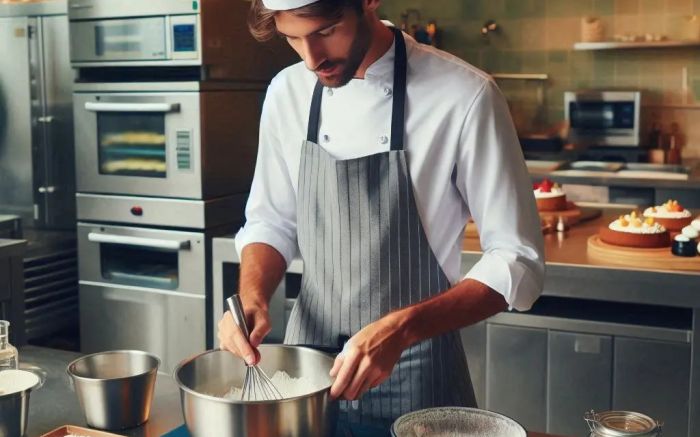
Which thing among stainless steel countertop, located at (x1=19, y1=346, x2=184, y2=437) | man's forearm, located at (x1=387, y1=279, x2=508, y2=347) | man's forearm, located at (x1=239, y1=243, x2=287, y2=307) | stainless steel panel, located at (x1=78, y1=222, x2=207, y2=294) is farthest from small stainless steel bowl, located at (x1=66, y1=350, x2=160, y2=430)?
stainless steel panel, located at (x1=78, y1=222, x2=207, y2=294)

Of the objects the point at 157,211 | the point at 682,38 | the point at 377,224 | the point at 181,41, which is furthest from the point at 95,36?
the point at 682,38

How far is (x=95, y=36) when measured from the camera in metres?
3.88

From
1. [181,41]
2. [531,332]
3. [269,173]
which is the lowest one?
[531,332]

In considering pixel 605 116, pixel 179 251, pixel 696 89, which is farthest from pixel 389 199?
pixel 696 89

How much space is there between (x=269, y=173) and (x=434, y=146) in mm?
413

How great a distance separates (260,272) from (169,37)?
2.08 metres

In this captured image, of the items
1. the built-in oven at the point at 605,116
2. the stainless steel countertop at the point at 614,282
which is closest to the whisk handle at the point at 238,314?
the stainless steel countertop at the point at 614,282

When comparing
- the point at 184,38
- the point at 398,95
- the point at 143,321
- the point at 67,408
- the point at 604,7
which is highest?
the point at 604,7

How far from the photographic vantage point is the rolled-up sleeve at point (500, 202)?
163 centimetres

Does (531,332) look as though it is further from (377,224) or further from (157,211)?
(157,211)

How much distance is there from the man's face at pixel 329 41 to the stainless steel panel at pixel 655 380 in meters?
1.57

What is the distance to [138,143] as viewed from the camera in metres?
3.85

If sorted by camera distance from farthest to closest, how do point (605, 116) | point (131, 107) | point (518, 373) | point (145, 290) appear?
1. point (605, 116)
2. point (145, 290)
3. point (131, 107)
4. point (518, 373)

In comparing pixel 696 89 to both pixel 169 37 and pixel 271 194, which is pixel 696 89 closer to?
pixel 169 37
